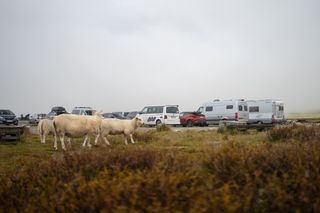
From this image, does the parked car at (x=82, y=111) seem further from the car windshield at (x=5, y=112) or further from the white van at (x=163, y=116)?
the car windshield at (x=5, y=112)

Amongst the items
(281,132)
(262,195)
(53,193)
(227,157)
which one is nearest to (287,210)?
(262,195)

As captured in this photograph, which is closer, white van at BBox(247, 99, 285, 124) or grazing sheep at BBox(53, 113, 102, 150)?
grazing sheep at BBox(53, 113, 102, 150)

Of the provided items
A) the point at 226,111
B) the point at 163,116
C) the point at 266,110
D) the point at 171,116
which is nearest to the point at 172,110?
the point at 171,116

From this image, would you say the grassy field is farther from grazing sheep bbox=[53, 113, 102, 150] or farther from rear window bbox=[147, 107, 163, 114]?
rear window bbox=[147, 107, 163, 114]

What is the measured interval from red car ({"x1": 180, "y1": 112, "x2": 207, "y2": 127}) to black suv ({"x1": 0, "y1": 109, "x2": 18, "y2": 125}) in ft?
62.5

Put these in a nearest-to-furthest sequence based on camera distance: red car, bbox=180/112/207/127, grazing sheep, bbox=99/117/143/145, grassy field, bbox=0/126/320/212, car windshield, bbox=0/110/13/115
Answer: grassy field, bbox=0/126/320/212 < grazing sheep, bbox=99/117/143/145 < red car, bbox=180/112/207/127 < car windshield, bbox=0/110/13/115

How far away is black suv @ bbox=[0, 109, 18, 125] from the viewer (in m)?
43.6

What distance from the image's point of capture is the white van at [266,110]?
3691 cm

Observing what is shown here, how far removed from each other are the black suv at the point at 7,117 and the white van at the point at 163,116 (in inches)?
616

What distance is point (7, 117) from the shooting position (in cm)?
4444

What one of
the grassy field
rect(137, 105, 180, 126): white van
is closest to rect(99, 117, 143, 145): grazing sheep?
the grassy field

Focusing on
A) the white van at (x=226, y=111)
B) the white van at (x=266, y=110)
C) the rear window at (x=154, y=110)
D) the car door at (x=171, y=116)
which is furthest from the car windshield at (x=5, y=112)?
the white van at (x=266, y=110)

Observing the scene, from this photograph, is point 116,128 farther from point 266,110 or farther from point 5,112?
point 5,112

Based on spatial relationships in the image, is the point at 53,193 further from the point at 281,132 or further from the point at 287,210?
the point at 281,132
